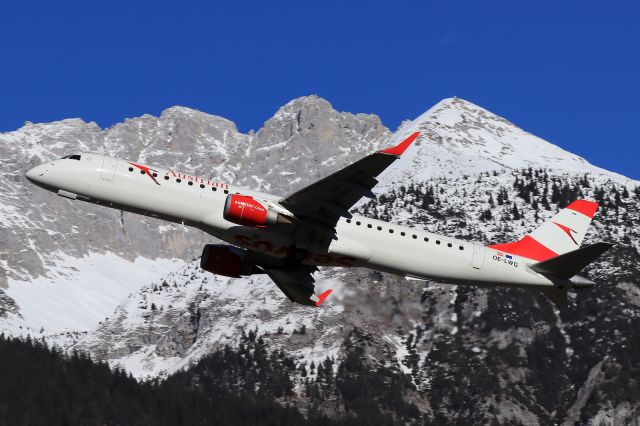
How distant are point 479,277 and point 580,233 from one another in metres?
12.6

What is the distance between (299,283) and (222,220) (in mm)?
11118

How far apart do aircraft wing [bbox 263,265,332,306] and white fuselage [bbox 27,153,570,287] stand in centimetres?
406

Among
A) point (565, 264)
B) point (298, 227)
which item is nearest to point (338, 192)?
point (298, 227)

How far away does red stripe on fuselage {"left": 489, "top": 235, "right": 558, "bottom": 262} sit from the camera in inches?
2977

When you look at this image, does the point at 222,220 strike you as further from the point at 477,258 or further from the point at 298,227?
the point at 477,258

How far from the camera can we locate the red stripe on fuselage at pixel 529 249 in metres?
75.6

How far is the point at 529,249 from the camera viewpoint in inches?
3029

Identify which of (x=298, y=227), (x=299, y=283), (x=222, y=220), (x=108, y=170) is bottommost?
(x=299, y=283)

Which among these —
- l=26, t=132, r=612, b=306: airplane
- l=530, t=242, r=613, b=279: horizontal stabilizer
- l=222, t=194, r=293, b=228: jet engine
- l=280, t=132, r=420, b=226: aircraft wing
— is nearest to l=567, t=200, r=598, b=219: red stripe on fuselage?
l=26, t=132, r=612, b=306: airplane

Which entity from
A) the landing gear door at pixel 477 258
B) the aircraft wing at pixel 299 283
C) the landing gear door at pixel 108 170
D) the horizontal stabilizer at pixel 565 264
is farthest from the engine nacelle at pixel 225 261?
the horizontal stabilizer at pixel 565 264

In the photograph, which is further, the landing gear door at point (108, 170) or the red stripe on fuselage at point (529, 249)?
the red stripe on fuselage at point (529, 249)

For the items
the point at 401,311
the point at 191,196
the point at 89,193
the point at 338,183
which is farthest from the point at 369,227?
the point at 401,311

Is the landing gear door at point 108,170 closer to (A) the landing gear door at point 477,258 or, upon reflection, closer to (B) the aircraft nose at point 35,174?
(B) the aircraft nose at point 35,174

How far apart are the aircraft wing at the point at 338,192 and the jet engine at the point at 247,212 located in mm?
1664
